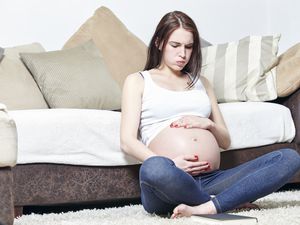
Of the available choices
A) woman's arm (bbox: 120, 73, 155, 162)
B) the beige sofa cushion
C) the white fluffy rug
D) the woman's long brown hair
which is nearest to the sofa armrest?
the white fluffy rug

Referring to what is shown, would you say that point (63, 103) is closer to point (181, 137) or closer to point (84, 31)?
point (84, 31)

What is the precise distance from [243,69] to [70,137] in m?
1.05

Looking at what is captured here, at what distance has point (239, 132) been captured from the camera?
2861 mm

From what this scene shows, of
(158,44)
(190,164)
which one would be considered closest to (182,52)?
(158,44)

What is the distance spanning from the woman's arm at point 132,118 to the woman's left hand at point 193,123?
13cm

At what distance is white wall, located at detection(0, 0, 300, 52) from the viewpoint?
3.47 metres

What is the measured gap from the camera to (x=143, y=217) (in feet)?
Answer: 7.38

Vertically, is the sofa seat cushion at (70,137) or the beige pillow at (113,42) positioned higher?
the beige pillow at (113,42)

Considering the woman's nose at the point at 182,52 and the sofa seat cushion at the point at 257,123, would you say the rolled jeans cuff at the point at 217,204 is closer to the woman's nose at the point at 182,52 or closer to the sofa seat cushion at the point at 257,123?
the woman's nose at the point at 182,52

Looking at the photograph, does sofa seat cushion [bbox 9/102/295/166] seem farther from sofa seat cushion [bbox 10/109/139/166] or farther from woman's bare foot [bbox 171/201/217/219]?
woman's bare foot [bbox 171/201/217/219]

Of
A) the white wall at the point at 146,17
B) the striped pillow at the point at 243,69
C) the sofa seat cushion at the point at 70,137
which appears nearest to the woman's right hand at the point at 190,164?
the sofa seat cushion at the point at 70,137

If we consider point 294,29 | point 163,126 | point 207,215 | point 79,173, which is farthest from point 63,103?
point 294,29

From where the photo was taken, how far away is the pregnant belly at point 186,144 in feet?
7.68

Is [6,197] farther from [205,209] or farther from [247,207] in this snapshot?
[247,207]
